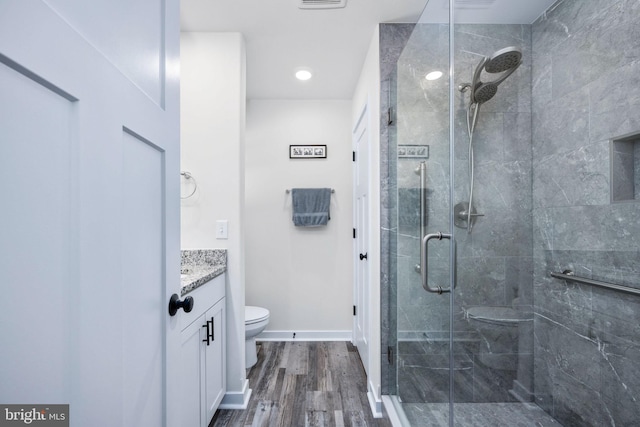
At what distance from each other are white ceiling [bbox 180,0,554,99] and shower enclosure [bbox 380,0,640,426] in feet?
0.79

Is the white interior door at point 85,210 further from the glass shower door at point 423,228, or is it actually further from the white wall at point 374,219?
the white wall at point 374,219

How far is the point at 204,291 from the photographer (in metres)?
1.50

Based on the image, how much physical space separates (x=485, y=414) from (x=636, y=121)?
1.39 meters

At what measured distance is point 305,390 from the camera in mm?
2049

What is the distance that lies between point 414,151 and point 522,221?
0.63 meters

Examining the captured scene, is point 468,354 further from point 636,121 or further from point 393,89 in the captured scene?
point 393,89

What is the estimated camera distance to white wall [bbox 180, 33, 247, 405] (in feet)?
6.24

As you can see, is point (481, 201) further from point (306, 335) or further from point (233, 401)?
point (306, 335)

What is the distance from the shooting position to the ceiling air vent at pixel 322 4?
5.41ft

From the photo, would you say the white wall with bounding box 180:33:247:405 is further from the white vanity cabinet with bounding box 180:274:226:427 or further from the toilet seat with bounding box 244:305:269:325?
the toilet seat with bounding box 244:305:269:325

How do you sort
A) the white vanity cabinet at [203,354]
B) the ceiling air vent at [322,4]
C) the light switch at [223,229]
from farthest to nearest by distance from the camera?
the light switch at [223,229], the ceiling air vent at [322,4], the white vanity cabinet at [203,354]

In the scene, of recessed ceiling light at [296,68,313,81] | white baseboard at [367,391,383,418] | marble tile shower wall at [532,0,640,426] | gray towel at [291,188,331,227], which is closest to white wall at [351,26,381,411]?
white baseboard at [367,391,383,418]

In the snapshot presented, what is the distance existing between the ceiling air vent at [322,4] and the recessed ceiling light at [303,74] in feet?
2.38

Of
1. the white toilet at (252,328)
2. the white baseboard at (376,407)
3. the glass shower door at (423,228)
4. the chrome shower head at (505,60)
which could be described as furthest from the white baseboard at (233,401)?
the chrome shower head at (505,60)
